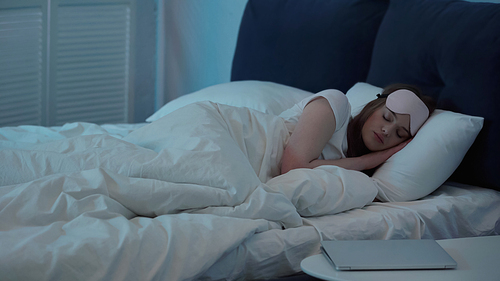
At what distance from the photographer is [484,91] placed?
1419 mm

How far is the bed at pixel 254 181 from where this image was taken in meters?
0.90

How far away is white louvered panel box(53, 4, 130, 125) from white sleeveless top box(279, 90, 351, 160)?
1926 mm

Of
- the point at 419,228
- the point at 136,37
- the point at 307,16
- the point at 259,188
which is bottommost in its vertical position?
the point at 419,228

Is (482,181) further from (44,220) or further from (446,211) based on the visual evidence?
(44,220)

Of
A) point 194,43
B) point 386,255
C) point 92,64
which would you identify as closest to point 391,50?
point 386,255

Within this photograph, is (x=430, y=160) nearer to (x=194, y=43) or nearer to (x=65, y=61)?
(x=194, y=43)

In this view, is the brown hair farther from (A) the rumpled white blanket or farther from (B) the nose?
(A) the rumpled white blanket

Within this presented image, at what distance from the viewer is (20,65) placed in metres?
2.77

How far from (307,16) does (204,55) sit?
4.00 feet

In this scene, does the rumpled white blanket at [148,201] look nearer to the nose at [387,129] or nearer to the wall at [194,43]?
the nose at [387,129]

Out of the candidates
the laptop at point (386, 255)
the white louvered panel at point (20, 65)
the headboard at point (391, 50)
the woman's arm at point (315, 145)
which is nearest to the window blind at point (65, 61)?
the white louvered panel at point (20, 65)

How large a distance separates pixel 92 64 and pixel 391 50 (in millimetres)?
2092

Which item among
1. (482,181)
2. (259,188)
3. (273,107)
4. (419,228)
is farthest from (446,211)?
(273,107)

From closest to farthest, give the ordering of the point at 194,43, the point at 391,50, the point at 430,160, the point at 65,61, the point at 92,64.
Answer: the point at 430,160 → the point at 391,50 → the point at 65,61 → the point at 92,64 → the point at 194,43
